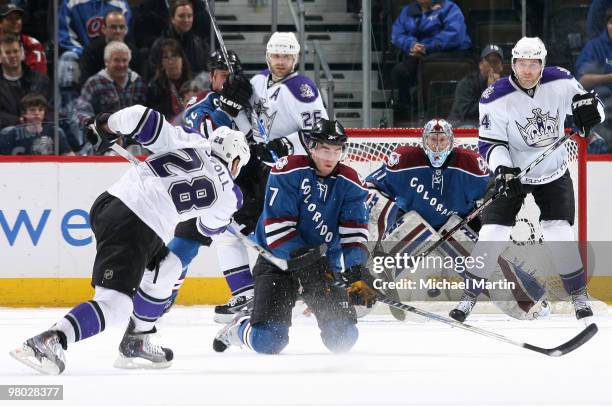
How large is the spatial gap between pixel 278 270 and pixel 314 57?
2.48 meters

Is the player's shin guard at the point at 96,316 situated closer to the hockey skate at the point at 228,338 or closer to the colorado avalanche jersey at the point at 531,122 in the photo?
the hockey skate at the point at 228,338

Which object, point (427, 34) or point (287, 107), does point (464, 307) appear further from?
point (427, 34)

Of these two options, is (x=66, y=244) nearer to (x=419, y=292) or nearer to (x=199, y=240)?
(x=419, y=292)

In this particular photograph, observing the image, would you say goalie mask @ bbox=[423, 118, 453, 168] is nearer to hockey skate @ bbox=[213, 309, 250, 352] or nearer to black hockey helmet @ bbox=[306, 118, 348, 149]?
black hockey helmet @ bbox=[306, 118, 348, 149]

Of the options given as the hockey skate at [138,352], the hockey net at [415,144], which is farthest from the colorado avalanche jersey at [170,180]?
the hockey net at [415,144]

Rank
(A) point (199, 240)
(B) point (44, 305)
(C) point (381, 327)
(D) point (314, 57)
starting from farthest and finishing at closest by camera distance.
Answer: (D) point (314, 57)
(B) point (44, 305)
(C) point (381, 327)
(A) point (199, 240)

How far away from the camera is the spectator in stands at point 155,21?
627 centimetres

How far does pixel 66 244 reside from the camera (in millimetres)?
5953

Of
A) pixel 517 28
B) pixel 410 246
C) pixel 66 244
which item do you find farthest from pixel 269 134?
pixel 517 28

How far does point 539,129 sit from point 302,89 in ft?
3.49

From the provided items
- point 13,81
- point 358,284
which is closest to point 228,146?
point 358,284

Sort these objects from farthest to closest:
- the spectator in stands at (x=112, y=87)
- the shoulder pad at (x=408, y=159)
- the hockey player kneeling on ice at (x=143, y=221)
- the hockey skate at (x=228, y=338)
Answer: the spectator in stands at (x=112, y=87), the shoulder pad at (x=408, y=159), the hockey skate at (x=228, y=338), the hockey player kneeling on ice at (x=143, y=221)

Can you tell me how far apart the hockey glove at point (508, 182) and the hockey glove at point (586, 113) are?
343mm

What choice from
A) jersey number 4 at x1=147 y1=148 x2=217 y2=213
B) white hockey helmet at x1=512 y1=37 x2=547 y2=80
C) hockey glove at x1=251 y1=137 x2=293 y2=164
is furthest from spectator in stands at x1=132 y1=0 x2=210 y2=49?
jersey number 4 at x1=147 y1=148 x2=217 y2=213
